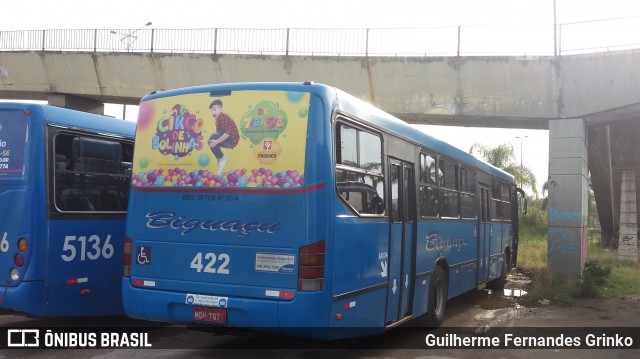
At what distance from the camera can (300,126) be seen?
18.5 feet

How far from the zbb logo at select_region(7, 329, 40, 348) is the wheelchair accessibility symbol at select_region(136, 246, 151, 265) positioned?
90.3 inches

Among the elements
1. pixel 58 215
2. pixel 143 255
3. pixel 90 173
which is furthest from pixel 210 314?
pixel 90 173

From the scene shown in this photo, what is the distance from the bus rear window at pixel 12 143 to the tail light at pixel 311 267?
382cm

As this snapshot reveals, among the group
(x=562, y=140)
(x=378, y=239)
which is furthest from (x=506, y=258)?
(x=378, y=239)

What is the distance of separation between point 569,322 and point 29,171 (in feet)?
28.9

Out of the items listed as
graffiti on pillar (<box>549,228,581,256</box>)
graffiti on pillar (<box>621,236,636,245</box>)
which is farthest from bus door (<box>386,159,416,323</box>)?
graffiti on pillar (<box>621,236,636,245</box>)

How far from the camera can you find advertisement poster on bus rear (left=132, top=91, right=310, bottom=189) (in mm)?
5676

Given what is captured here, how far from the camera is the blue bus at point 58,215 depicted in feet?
22.3

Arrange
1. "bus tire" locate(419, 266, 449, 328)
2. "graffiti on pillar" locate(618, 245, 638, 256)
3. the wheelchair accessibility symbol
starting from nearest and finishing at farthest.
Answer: the wheelchair accessibility symbol
"bus tire" locate(419, 266, 449, 328)
"graffiti on pillar" locate(618, 245, 638, 256)

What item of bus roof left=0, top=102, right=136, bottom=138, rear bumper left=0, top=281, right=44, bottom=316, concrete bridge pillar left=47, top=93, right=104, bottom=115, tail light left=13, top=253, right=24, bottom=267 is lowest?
rear bumper left=0, top=281, right=44, bottom=316

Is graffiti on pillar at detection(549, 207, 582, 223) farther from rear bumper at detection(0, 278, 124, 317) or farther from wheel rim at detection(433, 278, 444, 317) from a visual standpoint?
rear bumper at detection(0, 278, 124, 317)

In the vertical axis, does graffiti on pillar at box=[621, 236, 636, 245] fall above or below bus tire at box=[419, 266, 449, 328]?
above

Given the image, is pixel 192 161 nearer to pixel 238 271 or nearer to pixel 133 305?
pixel 238 271

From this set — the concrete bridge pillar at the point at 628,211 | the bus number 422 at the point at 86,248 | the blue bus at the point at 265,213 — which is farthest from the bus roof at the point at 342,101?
the concrete bridge pillar at the point at 628,211
